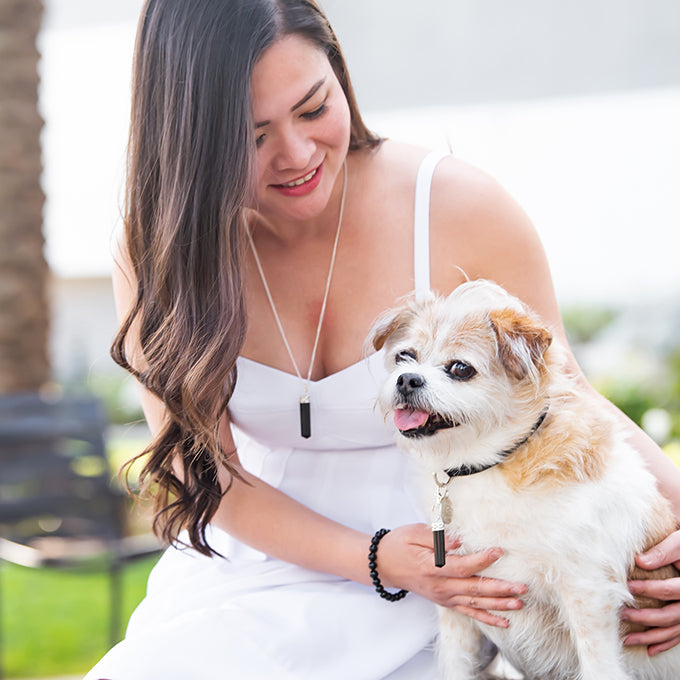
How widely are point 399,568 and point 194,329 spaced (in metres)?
0.63

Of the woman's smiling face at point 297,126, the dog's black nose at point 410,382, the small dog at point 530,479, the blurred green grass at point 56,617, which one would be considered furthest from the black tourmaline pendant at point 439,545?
the blurred green grass at point 56,617

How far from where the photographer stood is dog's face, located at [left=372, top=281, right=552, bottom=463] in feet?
4.19

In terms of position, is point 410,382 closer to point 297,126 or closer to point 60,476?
point 297,126

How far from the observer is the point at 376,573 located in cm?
149

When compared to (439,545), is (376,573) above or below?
below

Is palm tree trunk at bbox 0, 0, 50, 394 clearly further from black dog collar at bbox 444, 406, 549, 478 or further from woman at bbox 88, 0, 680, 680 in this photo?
black dog collar at bbox 444, 406, 549, 478

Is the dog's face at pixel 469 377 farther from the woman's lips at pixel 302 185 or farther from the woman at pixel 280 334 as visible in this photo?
the woman's lips at pixel 302 185

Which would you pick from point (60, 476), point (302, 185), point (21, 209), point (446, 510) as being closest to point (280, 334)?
point (302, 185)

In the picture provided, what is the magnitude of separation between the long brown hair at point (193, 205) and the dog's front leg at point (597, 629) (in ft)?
2.41

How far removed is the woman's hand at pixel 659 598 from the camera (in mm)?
1329

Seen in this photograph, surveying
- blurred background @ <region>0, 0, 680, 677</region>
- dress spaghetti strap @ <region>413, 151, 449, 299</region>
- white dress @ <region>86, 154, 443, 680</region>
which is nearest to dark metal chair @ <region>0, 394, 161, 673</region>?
blurred background @ <region>0, 0, 680, 677</region>

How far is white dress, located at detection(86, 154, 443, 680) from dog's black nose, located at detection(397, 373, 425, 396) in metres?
0.31

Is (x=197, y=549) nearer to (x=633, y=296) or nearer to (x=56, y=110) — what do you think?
(x=56, y=110)

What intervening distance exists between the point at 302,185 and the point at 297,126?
132 mm
